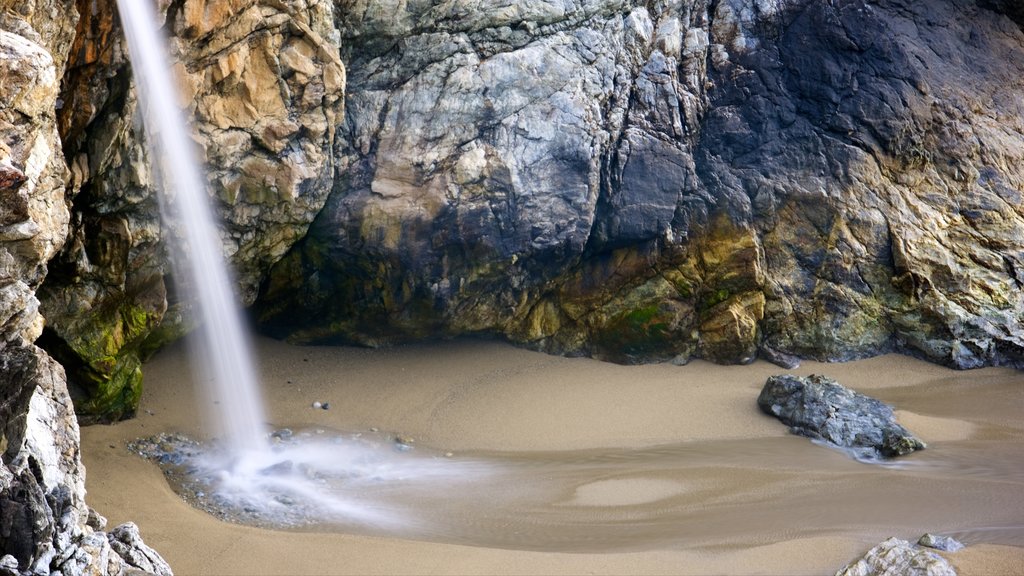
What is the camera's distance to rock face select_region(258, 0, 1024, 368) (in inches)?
331

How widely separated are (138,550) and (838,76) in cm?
859

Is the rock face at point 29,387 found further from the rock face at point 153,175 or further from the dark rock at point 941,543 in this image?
the dark rock at point 941,543

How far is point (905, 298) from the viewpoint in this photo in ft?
31.2

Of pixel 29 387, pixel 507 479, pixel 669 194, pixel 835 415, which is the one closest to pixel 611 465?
pixel 507 479

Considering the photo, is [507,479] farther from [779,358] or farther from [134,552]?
[779,358]

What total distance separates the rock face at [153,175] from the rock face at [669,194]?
2.19 feet

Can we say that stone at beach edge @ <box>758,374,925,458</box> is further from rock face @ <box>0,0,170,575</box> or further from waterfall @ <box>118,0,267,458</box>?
rock face @ <box>0,0,170,575</box>

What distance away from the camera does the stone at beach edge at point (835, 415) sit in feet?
24.7

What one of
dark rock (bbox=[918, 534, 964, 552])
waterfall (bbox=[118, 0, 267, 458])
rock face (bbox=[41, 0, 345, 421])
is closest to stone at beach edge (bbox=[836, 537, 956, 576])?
dark rock (bbox=[918, 534, 964, 552])

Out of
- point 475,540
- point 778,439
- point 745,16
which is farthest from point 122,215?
point 745,16

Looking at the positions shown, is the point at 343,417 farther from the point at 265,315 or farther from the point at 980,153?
the point at 980,153

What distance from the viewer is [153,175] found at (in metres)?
6.80

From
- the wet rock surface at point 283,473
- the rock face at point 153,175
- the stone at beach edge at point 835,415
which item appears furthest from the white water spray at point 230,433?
the stone at beach edge at point 835,415

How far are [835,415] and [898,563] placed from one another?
8.73ft
